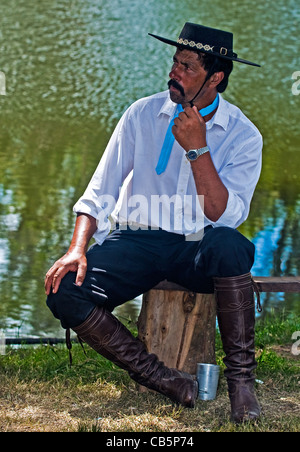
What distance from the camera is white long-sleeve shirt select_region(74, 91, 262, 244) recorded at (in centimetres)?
377

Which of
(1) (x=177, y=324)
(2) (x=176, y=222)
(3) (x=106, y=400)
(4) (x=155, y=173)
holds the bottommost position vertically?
(3) (x=106, y=400)

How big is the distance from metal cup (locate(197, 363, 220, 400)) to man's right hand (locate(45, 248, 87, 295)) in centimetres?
68

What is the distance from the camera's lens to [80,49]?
49.6 feet

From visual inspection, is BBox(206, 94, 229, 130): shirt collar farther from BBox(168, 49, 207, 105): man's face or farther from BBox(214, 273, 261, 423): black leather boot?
BBox(214, 273, 261, 423): black leather boot

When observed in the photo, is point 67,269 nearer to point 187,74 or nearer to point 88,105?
point 187,74

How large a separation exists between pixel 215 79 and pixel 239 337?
44.8 inches

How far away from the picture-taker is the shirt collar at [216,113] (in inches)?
151

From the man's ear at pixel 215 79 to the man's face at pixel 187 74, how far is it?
0.14ft

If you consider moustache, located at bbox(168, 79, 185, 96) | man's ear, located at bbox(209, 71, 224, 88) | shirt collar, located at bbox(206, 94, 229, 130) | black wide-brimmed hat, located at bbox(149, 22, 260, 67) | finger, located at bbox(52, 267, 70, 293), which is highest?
black wide-brimmed hat, located at bbox(149, 22, 260, 67)

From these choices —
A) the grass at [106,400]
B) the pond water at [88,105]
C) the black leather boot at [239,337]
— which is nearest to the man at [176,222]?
the black leather boot at [239,337]

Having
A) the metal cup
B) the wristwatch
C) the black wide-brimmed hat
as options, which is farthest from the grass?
the black wide-brimmed hat

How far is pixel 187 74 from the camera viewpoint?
3854 millimetres

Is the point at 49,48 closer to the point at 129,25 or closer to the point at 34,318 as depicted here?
→ the point at 129,25

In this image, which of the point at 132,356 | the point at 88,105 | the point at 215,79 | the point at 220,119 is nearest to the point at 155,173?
the point at 220,119
